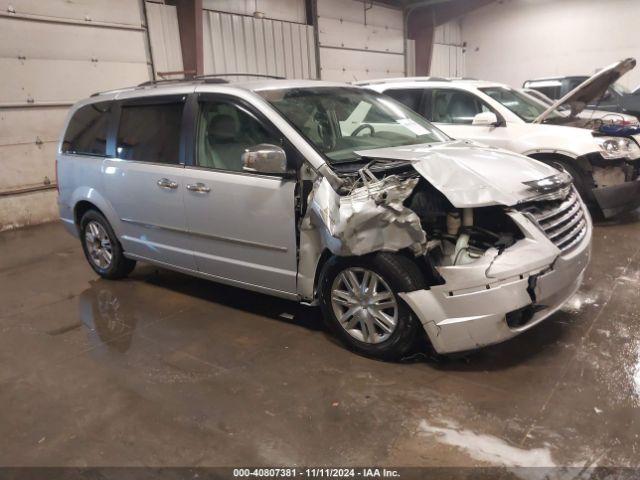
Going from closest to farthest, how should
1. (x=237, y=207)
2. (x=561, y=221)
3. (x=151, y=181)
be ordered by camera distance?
(x=561, y=221) → (x=237, y=207) → (x=151, y=181)

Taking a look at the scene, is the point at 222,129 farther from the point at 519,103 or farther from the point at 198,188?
the point at 519,103

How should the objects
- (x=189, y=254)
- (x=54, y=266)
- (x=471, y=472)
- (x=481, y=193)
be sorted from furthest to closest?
(x=54, y=266), (x=189, y=254), (x=481, y=193), (x=471, y=472)

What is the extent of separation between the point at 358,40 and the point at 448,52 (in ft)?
18.4

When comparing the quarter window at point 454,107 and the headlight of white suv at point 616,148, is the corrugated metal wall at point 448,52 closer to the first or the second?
the quarter window at point 454,107

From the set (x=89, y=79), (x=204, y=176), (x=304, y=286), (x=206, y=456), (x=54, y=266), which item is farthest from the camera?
(x=89, y=79)

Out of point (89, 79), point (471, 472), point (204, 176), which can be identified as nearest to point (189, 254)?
point (204, 176)

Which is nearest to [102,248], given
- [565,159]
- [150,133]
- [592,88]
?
[150,133]

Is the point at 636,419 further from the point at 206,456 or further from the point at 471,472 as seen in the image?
the point at 206,456

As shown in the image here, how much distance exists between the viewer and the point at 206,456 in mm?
2410

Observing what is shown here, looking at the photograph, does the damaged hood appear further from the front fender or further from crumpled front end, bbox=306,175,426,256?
the front fender

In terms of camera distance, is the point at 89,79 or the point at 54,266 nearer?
the point at 54,266

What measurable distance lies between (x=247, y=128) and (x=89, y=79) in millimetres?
6056

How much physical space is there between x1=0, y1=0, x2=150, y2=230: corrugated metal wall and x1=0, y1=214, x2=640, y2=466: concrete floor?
14.1 ft

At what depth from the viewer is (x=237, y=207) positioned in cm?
346
